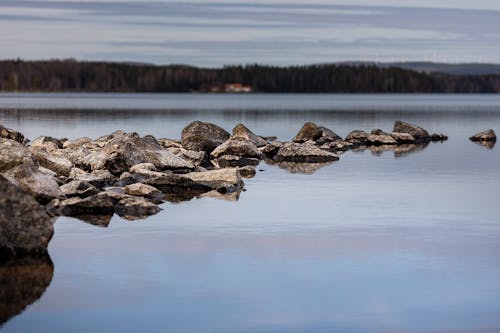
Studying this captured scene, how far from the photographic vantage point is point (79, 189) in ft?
53.6

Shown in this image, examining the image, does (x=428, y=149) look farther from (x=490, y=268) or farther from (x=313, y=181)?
(x=490, y=268)

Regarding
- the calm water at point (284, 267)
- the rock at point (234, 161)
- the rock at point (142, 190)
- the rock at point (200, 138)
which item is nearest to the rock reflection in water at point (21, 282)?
the calm water at point (284, 267)

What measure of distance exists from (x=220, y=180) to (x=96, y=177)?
2438 mm

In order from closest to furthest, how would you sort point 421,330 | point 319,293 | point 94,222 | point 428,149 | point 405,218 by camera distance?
point 421,330 → point 319,293 → point 94,222 → point 405,218 → point 428,149

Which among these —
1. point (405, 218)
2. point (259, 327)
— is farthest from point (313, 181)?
point (259, 327)

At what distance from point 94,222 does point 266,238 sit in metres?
2.71

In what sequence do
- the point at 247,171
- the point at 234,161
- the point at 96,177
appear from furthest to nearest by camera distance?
the point at 234,161, the point at 247,171, the point at 96,177

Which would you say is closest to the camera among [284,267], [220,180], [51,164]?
[284,267]

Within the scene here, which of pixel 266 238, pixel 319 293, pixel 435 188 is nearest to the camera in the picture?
pixel 319 293

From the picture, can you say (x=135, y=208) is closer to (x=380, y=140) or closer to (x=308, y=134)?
(x=308, y=134)

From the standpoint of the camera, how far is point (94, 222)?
46.3 ft

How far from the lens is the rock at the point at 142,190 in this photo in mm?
16889

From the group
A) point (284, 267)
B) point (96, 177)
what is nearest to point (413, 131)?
point (96, 177)

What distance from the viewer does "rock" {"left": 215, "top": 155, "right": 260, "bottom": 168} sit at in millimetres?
25547
